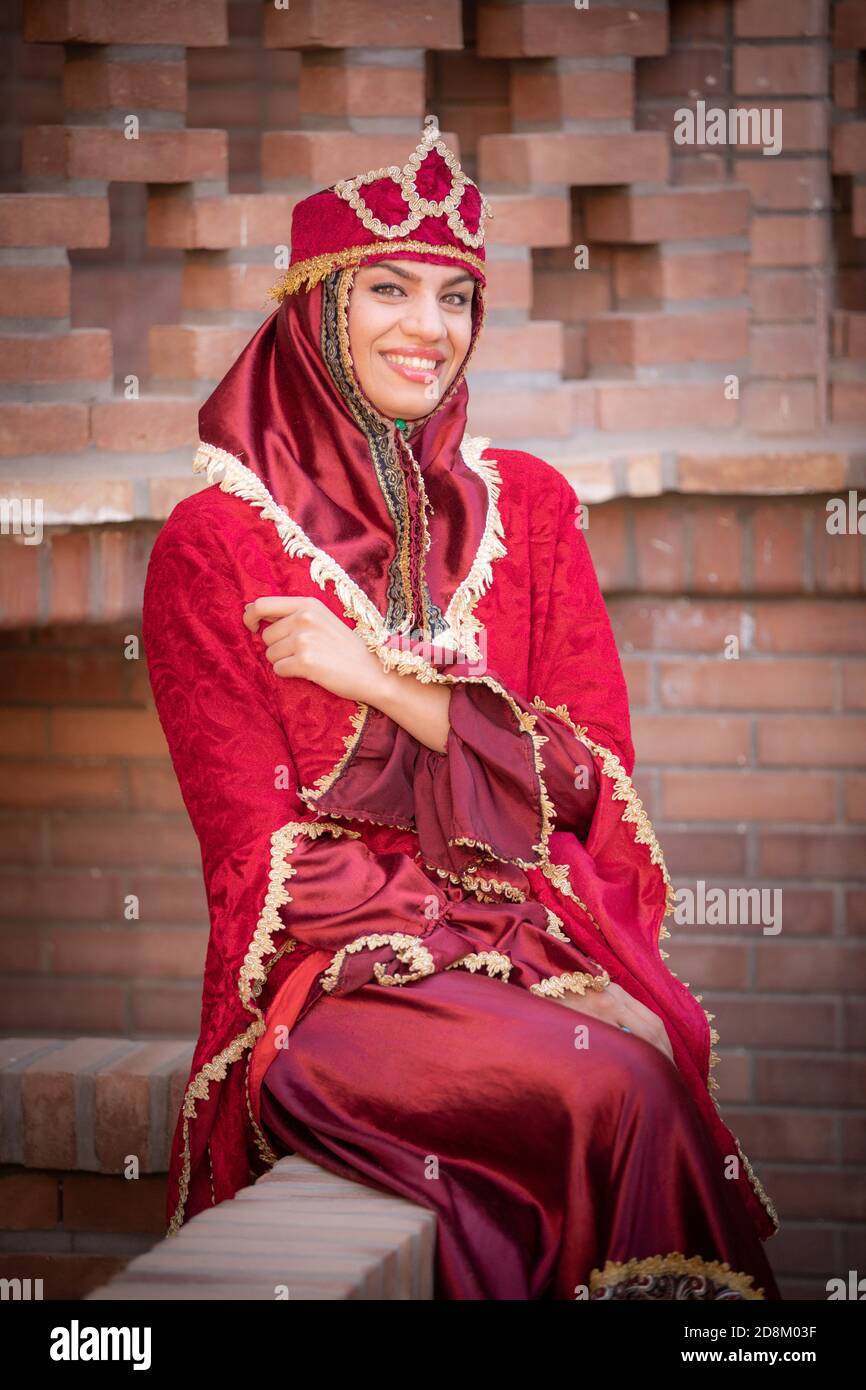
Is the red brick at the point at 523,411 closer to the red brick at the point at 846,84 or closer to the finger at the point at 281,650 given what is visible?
the red brick at the point at 846,84

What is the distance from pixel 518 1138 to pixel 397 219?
4.04 ft

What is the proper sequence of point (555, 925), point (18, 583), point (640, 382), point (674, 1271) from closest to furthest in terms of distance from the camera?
point (674, 1271) < point (555, 925) < point (18, 583) < point (640, 382)

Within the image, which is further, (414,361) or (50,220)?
(50,220)

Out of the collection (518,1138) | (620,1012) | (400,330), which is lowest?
(518,1138)

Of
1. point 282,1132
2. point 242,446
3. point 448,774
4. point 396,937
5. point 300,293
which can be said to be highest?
point 300,293

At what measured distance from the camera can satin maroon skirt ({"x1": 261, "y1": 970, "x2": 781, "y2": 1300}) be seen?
6.89 ft

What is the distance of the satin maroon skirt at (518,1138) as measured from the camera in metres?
2.10

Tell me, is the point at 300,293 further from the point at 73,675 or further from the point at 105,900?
the point at 105,900

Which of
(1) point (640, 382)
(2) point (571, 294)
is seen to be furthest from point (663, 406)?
(2) point (571, 294)

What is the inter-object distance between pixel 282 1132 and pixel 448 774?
50 cm

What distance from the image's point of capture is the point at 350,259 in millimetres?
2498

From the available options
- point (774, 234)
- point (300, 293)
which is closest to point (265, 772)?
point (300, 293)

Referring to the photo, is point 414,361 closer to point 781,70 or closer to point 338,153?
point 338,153

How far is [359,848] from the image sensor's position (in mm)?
2389
